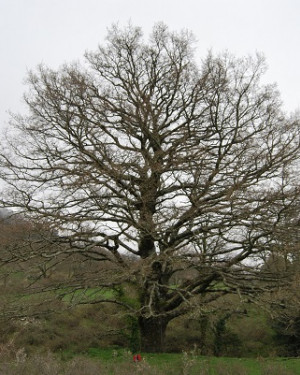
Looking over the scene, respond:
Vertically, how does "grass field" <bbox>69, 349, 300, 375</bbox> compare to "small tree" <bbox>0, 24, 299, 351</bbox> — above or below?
below

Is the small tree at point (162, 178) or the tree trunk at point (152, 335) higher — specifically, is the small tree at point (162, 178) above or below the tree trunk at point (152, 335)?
above

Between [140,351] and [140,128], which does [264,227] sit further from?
[140,351]

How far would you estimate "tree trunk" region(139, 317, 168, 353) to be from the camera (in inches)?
516

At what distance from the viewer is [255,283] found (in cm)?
1183

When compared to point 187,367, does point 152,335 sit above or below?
above

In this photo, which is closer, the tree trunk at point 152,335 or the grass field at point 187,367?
the grass field at point 187,367

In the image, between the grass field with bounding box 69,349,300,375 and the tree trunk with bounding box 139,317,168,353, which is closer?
the grass field with bounding box 69,349,300,375

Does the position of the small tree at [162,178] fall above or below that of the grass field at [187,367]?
above

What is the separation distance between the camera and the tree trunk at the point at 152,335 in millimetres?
13109

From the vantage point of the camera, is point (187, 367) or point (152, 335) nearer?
point (187, 367)

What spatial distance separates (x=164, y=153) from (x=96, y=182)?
2481 millimetres

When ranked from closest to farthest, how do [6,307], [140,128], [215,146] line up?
1. [6,307]
2. [215,146]
3. [140,128]

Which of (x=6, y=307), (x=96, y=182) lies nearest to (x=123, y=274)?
(x=96, y=182)

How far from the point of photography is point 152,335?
1320cm
